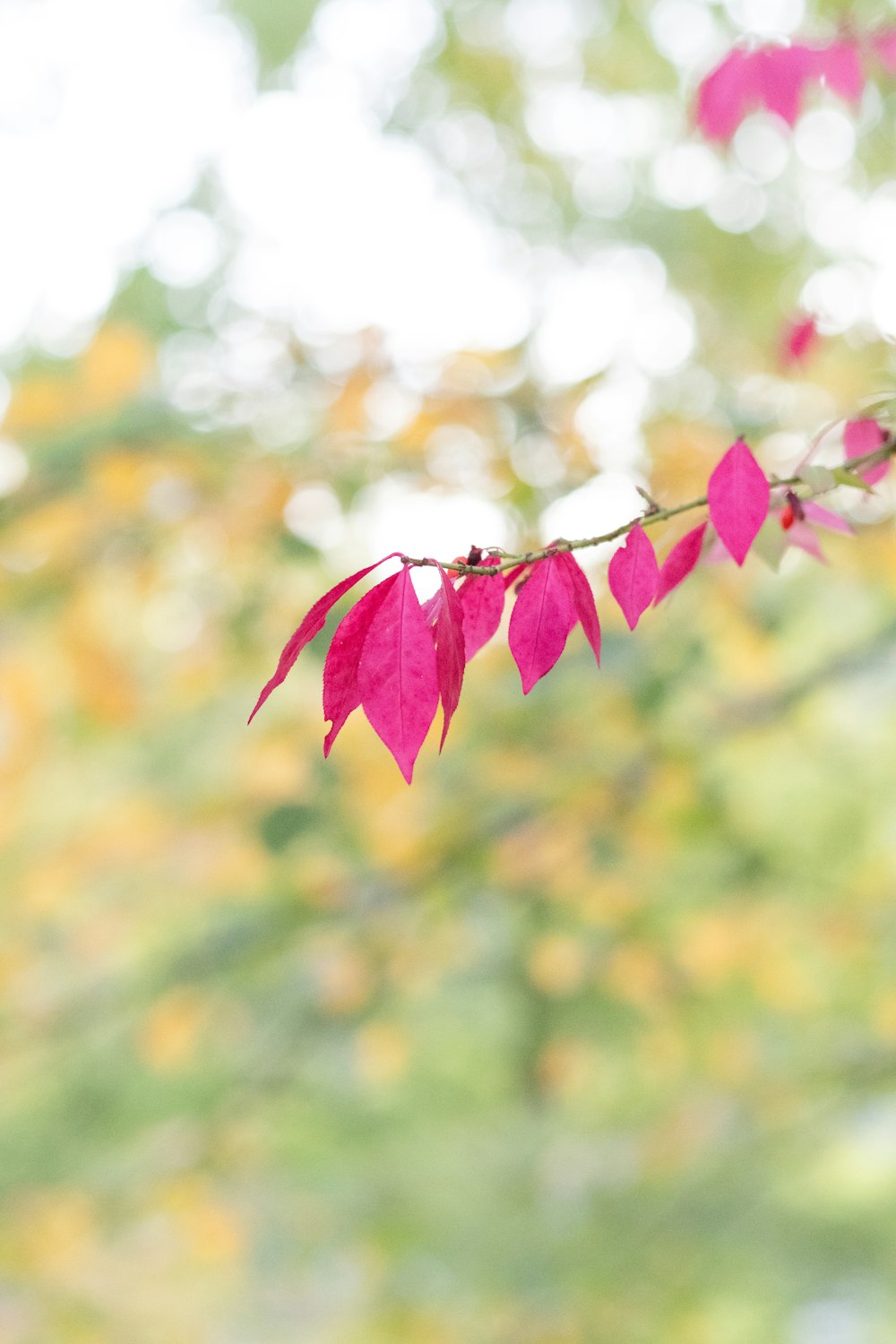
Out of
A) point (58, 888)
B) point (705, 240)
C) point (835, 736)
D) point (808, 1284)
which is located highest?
point (705, 240)

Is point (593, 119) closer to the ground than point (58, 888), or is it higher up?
higher up

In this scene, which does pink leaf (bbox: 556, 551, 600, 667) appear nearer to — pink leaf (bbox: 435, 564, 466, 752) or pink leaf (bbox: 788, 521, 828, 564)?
pink leaf (bbox: 435, 564, 466, 752)

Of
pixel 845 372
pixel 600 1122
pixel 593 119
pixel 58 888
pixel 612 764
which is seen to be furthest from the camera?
pixel 600 1122

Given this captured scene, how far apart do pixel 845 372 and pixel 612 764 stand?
43.2 inches

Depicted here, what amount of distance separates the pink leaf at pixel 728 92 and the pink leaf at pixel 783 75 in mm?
16

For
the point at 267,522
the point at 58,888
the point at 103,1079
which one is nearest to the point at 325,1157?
the point at 103,1079

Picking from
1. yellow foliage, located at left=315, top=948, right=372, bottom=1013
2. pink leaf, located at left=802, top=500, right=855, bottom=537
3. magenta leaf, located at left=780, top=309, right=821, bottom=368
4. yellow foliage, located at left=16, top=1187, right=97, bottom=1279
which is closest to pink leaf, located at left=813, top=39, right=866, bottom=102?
magenta leaf, located at left=780, top=309, right=821, bottom=368

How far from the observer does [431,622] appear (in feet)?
1.93

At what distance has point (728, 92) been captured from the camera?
153 cm

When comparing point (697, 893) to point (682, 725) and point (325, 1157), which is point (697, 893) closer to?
point (682, 725)

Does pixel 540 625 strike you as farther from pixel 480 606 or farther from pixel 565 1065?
pixel 565 1065

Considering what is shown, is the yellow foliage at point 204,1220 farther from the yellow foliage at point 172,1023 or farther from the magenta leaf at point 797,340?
the magenta leaf at point 797,340

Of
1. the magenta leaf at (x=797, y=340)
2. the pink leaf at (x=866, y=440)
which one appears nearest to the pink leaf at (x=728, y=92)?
the magenta leaf at (x=797, y=340)

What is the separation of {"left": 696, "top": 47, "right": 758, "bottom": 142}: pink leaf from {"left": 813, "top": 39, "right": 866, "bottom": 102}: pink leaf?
0.32 feet
